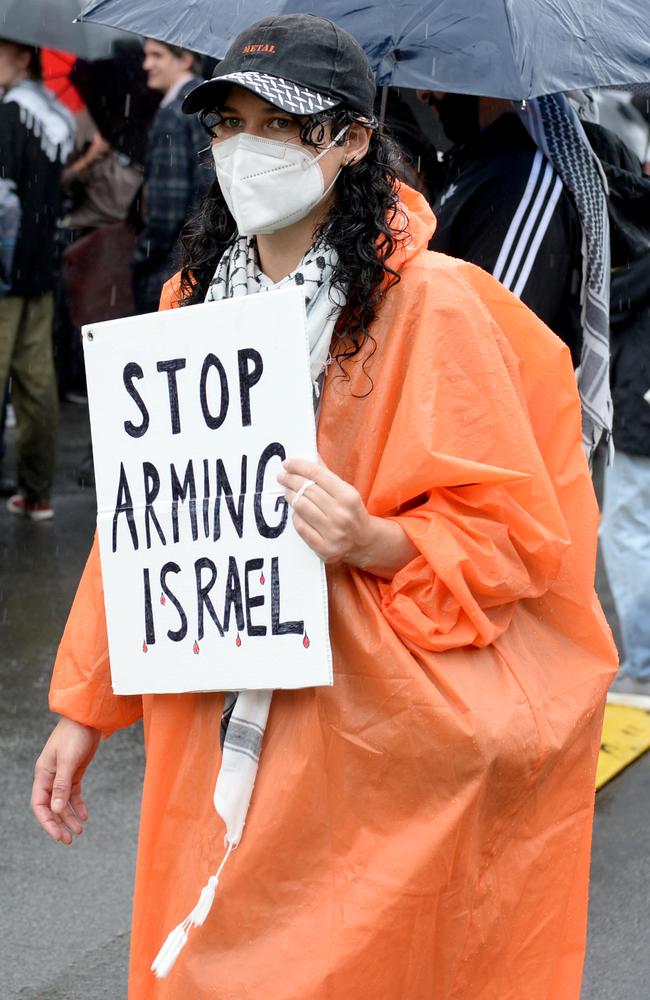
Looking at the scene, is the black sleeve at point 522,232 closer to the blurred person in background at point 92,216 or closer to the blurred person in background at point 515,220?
the blurred person in background at point 515,220

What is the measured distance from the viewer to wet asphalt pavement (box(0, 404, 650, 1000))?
352cm

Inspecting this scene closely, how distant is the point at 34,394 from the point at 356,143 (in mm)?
5624

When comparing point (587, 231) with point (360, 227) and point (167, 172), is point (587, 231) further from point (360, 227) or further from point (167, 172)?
point (167, 172)

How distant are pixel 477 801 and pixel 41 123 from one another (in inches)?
229

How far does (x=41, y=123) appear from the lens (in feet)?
23.7

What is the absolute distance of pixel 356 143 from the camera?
7.26 ft

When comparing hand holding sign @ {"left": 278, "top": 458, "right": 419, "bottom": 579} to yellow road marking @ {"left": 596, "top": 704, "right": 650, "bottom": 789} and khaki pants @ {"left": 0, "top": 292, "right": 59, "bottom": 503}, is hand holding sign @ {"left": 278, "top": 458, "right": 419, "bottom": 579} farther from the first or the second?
khaki pants @ {"left": 0, "top": 292, "right": 59, "bottom": 503}

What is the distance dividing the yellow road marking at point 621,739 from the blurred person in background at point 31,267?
3.56 m

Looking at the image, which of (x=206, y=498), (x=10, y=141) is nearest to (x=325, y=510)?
(x=206, y=498)

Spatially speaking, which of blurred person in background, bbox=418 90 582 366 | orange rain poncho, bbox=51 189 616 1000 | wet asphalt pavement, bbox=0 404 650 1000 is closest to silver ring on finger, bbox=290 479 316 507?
orange rain poncho, bbox=51 189 616 1000

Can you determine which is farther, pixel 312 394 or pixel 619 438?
pixel 619 438

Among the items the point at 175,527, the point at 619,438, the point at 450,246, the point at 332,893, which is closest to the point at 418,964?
the point at 332,893

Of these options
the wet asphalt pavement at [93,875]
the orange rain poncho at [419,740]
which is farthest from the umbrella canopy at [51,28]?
the orange rain poncho at [419,740]

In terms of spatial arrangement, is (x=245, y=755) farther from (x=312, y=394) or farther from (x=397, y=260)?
(x=397, y=260)
